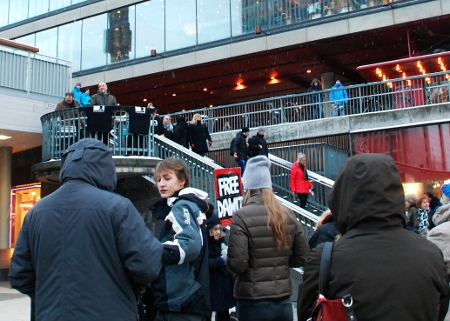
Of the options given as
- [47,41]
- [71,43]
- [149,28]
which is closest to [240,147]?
[149,28]

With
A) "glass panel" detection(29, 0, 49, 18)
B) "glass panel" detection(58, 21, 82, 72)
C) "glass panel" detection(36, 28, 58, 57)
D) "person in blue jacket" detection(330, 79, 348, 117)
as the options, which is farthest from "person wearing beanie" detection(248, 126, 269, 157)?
"glass panel" detection(29, 0, 49, 18)

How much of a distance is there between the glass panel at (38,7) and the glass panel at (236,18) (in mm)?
11546

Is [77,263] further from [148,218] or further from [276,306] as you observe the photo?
[148,218]

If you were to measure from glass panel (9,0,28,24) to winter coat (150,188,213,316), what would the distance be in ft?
95.7

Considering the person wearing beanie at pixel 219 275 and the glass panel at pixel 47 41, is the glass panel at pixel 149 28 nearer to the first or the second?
the glass panel at pixel 47 41

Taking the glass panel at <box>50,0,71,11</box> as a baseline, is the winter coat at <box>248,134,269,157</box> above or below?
below

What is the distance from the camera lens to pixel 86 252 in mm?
2934

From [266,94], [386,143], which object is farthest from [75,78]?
[386,143]

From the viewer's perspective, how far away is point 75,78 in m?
27.5

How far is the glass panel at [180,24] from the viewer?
24844 mm

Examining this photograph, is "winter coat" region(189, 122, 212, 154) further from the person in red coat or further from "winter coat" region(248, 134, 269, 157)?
the person in red coat

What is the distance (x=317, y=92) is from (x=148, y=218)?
30.8 feet

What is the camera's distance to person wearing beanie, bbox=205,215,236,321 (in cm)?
518

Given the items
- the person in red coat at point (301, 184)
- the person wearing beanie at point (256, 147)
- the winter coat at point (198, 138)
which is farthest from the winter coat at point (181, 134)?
the person in red coat at point (301, 184)
